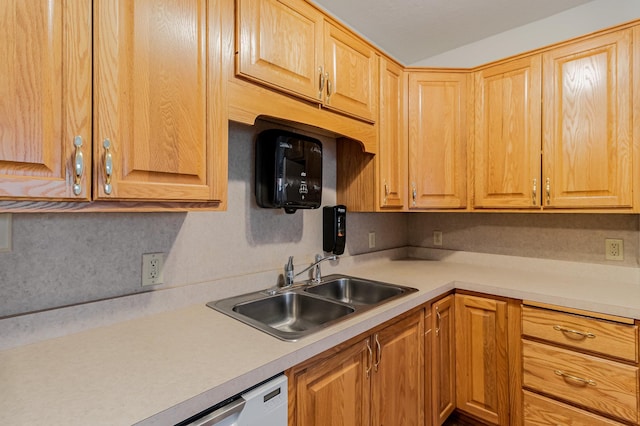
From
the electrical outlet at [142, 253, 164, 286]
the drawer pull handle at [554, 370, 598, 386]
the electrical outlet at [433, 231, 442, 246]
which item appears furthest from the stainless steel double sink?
the electrical outlet at [433, 231, 442, 246]

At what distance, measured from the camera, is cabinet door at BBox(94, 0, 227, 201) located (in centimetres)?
83

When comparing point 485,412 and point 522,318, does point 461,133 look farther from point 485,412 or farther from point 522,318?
point 485,412

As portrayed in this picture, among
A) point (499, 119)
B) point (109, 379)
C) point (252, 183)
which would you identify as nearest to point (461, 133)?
point (499, 119)

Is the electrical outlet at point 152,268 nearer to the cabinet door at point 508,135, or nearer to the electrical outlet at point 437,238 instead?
the cabinet door at point 508,135

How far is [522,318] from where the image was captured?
163cm

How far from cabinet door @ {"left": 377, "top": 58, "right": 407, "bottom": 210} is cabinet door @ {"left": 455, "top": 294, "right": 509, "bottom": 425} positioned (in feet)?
2.37

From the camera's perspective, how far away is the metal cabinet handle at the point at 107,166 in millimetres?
823

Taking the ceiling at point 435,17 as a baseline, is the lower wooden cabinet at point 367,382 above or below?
below

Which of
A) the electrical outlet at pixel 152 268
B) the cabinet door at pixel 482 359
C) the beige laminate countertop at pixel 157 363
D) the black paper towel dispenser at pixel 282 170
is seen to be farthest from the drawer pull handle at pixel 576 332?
the electrical outlet at pixel 152 268

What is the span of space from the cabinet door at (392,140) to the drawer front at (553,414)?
48.3 inches

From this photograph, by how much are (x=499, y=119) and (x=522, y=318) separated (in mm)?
1167

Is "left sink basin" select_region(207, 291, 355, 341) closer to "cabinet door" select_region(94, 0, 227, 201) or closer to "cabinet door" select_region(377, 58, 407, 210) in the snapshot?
"cabinet door" select_region(94, 0, 227, 201)

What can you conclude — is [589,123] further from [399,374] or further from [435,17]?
[399,374]

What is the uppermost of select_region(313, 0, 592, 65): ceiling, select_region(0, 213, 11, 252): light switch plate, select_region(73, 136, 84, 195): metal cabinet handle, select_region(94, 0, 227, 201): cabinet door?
select_region(313, 0, 592, 65): ceiling
